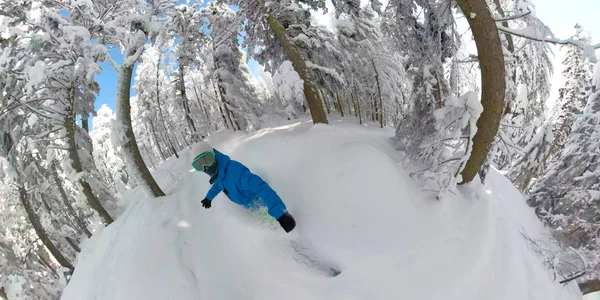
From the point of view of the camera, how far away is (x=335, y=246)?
186 inches

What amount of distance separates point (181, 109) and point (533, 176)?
14.9 metres

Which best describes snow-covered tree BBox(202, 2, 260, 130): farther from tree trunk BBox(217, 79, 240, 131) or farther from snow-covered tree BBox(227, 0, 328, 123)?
snow-covered tree BBox(227, 0, 328, 123)

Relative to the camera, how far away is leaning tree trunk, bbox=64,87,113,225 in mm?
7953

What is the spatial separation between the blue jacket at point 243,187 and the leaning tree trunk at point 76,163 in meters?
4.86

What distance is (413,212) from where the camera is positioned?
5.09 m

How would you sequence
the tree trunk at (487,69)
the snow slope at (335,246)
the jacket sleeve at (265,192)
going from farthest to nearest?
the jacket sleeve at (265,192) → the tree trunk at (487,69) → the snow slope at (335,246)

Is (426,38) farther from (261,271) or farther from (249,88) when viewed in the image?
(249,88)

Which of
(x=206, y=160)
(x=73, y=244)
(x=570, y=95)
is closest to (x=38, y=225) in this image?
(x=73, y=244)

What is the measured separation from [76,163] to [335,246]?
23.7ft

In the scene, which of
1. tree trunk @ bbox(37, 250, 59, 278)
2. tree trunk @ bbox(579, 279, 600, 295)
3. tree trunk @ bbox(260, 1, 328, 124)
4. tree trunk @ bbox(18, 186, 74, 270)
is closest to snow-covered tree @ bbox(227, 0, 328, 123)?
tree trunk @ bbox(260, 1, 328, 124)

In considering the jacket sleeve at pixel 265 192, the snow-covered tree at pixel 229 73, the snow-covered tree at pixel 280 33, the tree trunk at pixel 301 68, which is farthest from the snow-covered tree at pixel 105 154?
the jacket sleeve at pixel 265 192

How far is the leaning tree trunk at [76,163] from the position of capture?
7.95 meters

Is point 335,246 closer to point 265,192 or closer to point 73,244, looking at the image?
point 265,192

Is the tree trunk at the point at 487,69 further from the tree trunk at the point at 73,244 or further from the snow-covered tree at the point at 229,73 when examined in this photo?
the tree trunk at the point at 73,244
